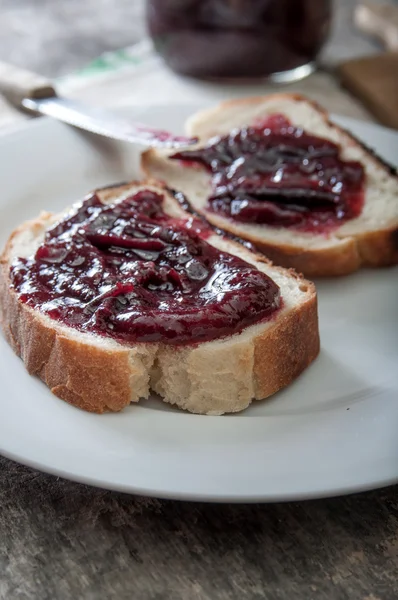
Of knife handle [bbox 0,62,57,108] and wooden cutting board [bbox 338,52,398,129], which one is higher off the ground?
knife handle [bbox 0,62,57,108]

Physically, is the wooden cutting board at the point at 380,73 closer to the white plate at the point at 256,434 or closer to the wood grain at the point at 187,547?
the white plate at the point at 256,434

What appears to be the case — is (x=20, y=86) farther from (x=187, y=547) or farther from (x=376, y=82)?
(x=187, y=547)

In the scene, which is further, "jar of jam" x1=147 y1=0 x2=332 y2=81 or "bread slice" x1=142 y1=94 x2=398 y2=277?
"jar of jam" x1=147 y1=0 x2=332 y2=81

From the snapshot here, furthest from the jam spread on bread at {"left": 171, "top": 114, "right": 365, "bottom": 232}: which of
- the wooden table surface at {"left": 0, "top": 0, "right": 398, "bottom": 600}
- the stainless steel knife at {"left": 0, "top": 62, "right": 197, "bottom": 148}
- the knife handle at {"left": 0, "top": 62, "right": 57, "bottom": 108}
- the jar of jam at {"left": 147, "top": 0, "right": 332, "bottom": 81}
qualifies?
the wooden table surface at {"left": 0, "top": 0, "right": 398, "bottom": 600}

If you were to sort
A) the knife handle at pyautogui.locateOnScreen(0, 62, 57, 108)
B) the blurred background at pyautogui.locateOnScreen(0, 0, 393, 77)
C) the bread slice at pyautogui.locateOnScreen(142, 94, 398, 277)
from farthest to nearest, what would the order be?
the blurred background at pyautogui.locateOnScreen(0, 0, 393, 77) < the knife handle at pyautogui.locateOnScreen(0, 62, 57, 108) < the bread slice at pyautogui.locateOnScreen(142, 94, 398, 277)

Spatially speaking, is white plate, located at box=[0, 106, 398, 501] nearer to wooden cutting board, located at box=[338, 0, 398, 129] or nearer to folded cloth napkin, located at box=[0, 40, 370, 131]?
wooden cutting board, located at box=[338, 0, 398, 129]
